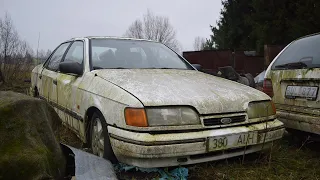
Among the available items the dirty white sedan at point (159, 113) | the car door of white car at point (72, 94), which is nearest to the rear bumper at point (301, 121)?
the dirty white sedan at point (159, 113)

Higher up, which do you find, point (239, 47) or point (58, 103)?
point (239, 47)

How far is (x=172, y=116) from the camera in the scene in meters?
2.32

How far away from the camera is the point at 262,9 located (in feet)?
47.6

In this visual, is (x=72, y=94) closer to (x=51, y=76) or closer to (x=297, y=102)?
(x=51, y=76)

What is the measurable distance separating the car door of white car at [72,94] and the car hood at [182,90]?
0.39 meters

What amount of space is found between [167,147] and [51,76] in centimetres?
256

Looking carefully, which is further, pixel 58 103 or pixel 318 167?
pixel 58 103

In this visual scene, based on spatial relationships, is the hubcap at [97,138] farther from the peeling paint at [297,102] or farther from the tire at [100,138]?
the peeling paint at [297,102]

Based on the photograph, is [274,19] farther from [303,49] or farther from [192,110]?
[192,110]

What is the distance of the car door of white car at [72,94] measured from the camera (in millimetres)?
3191

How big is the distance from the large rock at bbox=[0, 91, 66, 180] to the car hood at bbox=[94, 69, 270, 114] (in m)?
0.72

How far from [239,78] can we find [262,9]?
874cm

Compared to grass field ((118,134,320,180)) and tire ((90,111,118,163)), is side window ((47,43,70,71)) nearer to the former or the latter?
tire ((90,111,118,163))

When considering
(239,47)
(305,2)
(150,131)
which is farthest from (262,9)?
(150,131)
